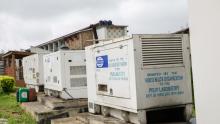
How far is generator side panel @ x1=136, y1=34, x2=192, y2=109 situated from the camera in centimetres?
501

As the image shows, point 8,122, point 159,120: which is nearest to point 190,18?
point 159,120

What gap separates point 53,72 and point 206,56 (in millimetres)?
7947

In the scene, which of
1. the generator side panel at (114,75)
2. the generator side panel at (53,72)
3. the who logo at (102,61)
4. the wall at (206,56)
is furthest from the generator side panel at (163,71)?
the generator side panel at (53,72)

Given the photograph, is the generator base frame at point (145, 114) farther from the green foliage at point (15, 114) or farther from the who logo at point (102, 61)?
the green foliage at point (15, 114)

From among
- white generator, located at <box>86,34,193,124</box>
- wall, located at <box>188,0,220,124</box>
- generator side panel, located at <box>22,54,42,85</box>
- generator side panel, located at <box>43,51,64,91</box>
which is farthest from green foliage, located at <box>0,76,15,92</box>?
wall, located at <box>188,0,220,124</box>

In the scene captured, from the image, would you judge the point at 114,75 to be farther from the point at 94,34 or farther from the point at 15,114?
the point at 94,34

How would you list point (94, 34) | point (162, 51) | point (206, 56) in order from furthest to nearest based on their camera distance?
point (94, 34), point (162, 51), point (206, 56)

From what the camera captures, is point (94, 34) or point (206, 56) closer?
point (206, 56)

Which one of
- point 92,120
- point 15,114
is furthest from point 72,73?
point 92,120

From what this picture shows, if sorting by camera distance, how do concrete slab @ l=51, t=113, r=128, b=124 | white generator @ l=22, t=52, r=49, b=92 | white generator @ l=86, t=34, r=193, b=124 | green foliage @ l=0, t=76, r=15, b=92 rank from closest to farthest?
white generator @ l=86, t=34, r=193, b=124, concrete slab @ l=51, t=113, r=128, b=124, white generator @ l=22, t=52, r=49, b=92, green foliage @ l=0, t=76, r=15, b=92

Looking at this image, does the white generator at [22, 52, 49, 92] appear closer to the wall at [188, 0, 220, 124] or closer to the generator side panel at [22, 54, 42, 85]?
the generator side panel at [22, 54, 42, 85]

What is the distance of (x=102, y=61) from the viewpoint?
6.18m

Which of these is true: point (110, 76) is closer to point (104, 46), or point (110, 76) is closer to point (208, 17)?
point (104, 46)

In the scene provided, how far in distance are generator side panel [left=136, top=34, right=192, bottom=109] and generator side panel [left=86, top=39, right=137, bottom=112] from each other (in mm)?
144
